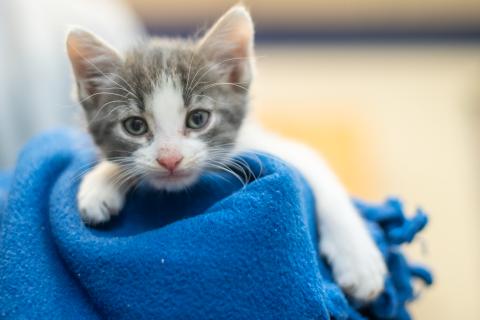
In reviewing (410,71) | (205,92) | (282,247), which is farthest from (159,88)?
(410,71)

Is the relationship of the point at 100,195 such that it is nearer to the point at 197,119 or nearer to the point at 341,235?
the point at 197,119

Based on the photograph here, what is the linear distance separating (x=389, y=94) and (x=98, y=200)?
2.10 meters

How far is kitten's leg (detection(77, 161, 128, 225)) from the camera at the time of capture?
82cm

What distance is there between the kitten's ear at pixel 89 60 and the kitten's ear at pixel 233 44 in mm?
176

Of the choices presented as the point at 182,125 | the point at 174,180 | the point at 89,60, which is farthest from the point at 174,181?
the point at 89,60

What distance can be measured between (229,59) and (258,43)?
1.62 metres

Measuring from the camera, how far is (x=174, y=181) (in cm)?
86

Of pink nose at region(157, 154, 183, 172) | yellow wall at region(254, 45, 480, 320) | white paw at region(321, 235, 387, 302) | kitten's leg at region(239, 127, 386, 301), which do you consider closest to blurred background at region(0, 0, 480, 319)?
yellow wall at region(254, 45, 480, 320)

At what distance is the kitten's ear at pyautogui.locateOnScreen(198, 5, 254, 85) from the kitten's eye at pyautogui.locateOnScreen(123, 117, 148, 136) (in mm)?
196

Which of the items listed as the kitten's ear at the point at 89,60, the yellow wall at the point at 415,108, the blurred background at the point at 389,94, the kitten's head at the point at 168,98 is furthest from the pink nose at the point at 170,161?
the yellow wall at the point at 415,108

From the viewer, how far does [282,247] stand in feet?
2.40

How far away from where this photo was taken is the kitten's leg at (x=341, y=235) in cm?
84

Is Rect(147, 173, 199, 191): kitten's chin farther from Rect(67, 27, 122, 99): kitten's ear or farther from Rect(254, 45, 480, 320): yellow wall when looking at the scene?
Rect(254, 45, 480, 320): yellow wall

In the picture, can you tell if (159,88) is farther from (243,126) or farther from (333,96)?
(333,96)
